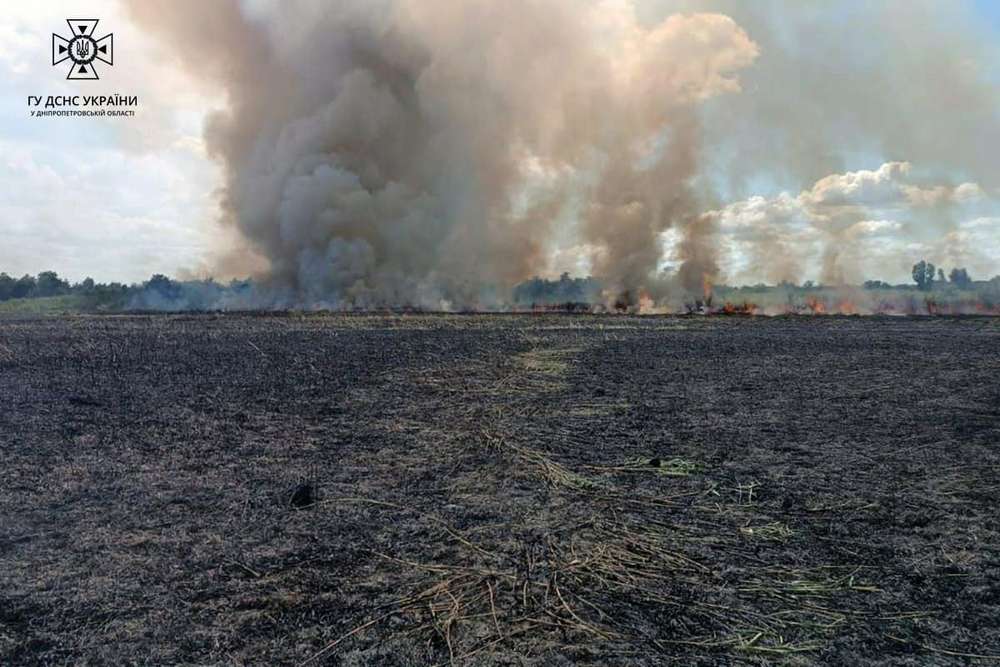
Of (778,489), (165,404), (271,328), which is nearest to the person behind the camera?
(778,489)

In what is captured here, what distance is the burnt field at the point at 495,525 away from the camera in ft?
13.7

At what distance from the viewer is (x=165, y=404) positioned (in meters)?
12.2

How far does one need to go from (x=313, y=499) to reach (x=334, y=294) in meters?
57.2

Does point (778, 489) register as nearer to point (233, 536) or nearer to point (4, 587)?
point (233, 536)

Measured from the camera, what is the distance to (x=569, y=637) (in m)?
4.17

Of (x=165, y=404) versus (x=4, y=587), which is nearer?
(x=4, y=587)

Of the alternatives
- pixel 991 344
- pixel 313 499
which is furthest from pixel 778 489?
pixel 991 344

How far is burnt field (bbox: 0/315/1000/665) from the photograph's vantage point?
13.7 ft

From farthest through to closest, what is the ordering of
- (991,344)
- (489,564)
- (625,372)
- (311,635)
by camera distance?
1. (991,344)
2. (625,372)
3. (489,564)
4. (311,635)

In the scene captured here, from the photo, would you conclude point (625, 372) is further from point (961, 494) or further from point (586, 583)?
point (586, 583)

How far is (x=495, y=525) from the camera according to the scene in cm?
621

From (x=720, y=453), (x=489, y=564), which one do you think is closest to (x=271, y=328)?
(x=720, y=453)

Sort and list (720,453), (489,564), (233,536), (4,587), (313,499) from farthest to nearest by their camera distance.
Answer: (720,453)
(313,499)
(233,536)
(489,564)
(4,587)

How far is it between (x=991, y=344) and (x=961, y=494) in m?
23.4
